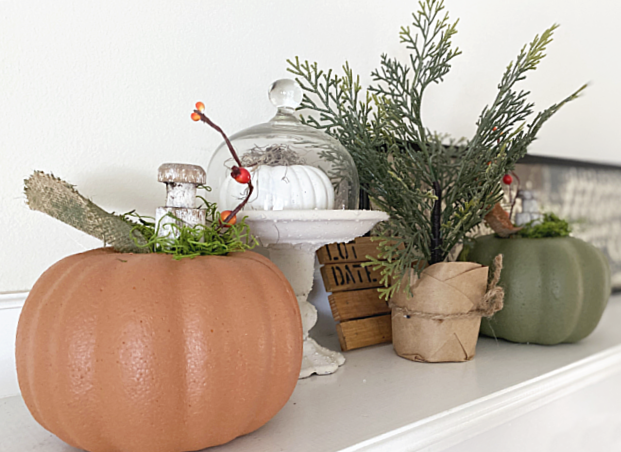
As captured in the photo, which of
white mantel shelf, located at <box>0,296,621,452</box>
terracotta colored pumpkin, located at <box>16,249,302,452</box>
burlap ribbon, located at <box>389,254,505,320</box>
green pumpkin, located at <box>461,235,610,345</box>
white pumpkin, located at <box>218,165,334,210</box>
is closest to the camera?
terracotta colored pumpkin, located at <box>16,249,302,452</box>

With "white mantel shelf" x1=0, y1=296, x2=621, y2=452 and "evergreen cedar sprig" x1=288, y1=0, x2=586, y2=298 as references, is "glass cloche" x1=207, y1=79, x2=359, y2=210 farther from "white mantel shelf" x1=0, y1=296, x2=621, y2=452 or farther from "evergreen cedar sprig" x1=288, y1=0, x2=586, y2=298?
"white mantel shelf" x1=0, y1=296, x2=621, y2=452

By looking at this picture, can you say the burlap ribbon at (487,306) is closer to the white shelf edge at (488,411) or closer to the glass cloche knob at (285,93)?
the white shelf edge at (488,411)

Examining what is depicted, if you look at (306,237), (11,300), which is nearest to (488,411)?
(306,237)

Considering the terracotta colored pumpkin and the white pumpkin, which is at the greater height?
the white pumpkin

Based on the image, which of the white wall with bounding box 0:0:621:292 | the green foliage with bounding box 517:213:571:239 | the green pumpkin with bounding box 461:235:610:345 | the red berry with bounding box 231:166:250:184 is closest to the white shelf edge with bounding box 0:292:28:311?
the white wall with bounding box 0:0:621:292

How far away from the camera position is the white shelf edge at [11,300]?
64 centimetres

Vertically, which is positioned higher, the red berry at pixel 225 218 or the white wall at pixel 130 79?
the white wall at pixel 130 79

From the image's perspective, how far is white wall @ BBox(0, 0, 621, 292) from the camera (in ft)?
2.19

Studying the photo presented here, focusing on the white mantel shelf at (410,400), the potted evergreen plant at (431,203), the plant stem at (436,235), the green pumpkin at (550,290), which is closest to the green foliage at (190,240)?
the white mantel shelf at (410,400)

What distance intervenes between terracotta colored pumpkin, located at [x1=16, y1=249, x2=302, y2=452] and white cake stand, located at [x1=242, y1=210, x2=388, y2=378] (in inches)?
5.4

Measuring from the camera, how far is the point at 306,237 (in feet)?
2.11

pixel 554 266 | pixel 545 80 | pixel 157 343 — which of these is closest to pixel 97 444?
pixel 157 343

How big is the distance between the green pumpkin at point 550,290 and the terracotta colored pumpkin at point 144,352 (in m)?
0.61

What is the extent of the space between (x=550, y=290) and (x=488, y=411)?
36cm
